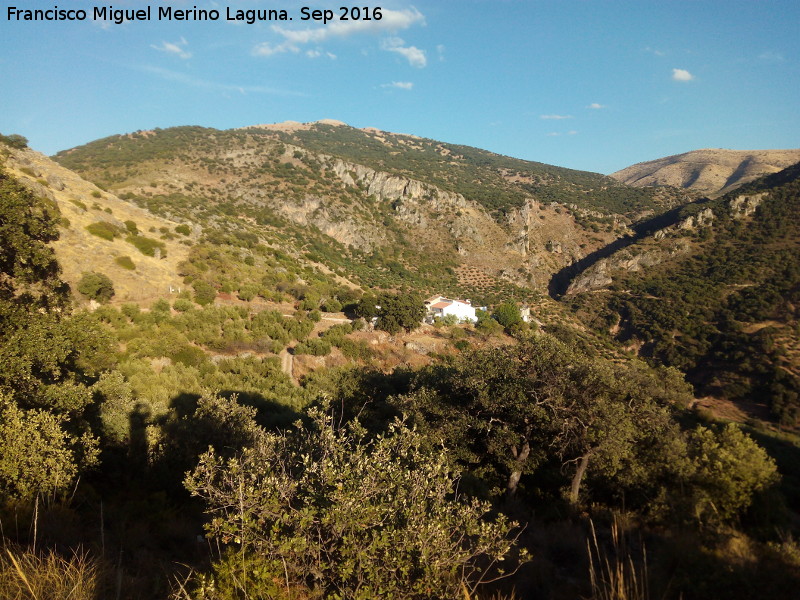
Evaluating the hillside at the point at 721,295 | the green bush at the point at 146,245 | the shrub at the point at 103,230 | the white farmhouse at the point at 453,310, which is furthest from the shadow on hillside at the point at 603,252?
the shrub at the point at 103,230

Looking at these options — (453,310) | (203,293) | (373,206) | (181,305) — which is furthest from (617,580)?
(373,206)

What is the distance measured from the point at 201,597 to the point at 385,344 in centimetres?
3153

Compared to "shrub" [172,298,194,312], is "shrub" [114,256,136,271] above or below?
above

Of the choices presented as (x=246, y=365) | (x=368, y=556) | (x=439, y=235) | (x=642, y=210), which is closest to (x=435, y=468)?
(x=368, y=556)

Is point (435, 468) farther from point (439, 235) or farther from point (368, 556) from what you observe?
point (439, 235)

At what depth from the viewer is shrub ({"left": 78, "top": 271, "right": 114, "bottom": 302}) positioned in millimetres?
24172

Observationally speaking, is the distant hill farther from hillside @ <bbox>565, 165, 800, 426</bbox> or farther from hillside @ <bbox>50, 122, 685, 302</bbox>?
hillside @ <bbox>565, 165, 800, 426</bbox>

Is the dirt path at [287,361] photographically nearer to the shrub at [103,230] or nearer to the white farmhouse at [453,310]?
the shrub at [103,230]

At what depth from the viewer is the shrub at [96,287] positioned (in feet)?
79.3

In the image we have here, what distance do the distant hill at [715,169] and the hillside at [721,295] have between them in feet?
203

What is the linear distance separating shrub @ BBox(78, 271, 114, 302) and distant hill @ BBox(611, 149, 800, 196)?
485 ft

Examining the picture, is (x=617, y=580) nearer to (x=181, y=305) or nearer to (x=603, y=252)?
(x=181, y=305)

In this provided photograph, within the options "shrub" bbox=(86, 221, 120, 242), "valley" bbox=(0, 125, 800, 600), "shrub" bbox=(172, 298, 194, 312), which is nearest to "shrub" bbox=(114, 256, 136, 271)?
"valley" bbox=(0, 125, 800, 600)

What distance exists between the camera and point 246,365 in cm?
2359
